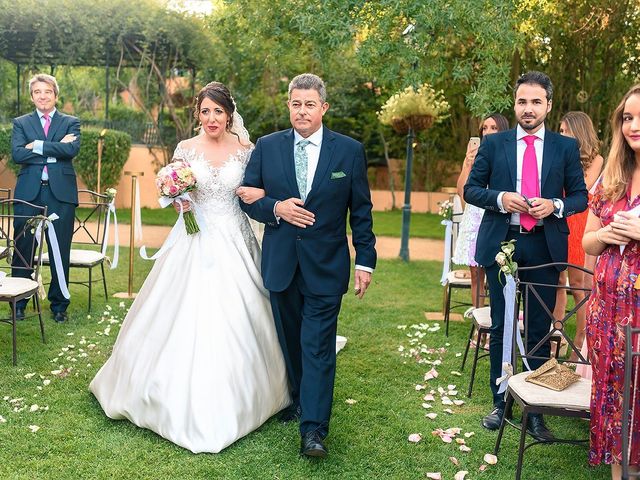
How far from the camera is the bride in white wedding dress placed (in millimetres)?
4055

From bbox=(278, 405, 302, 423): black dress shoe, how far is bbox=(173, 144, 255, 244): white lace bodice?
108cm

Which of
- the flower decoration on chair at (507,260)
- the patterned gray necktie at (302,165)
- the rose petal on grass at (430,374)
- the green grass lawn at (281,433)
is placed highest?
the patterned gray necktie at (302,165)

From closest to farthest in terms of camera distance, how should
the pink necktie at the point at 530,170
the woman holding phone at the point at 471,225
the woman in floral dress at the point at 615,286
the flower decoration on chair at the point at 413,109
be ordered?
the woman in floral dress at the point at 615,286, the pink necktie at the point at 530,170, the woman holding phone at the point at 471,225, the flower decoration on chair at the point at 413,109

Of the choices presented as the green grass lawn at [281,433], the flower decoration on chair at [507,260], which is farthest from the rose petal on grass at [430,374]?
the flower decoration on chair at [507,260]

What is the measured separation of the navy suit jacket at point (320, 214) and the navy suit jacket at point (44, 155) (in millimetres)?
3206

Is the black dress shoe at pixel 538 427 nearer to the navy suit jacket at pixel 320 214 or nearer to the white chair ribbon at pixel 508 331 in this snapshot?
the white chair ribbon at pixel 508 331

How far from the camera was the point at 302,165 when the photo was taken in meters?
4.05

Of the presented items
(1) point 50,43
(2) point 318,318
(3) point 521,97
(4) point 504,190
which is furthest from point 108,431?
(1) point 50,43

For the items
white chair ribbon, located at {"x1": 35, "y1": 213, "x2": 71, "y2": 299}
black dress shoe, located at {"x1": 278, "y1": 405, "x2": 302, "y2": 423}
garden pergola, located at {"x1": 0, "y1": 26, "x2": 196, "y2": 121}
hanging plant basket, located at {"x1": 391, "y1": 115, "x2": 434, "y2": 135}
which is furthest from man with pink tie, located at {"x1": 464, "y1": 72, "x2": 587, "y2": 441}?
garden pergola, located at {"x1": 0, "y1": 26, "x2": 196, "y2": 121}

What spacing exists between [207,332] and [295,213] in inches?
35.6

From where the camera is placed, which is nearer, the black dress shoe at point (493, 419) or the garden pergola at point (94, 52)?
the black dress shoe at point (493, 419)

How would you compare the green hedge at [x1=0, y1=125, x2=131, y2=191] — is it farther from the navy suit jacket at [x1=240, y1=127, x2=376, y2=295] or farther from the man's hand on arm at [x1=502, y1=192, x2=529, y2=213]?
the man's hand on arm at [x1=502, y1=192, x2=529, y2=213]

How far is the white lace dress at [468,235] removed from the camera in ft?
21.7

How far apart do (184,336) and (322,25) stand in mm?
4669
